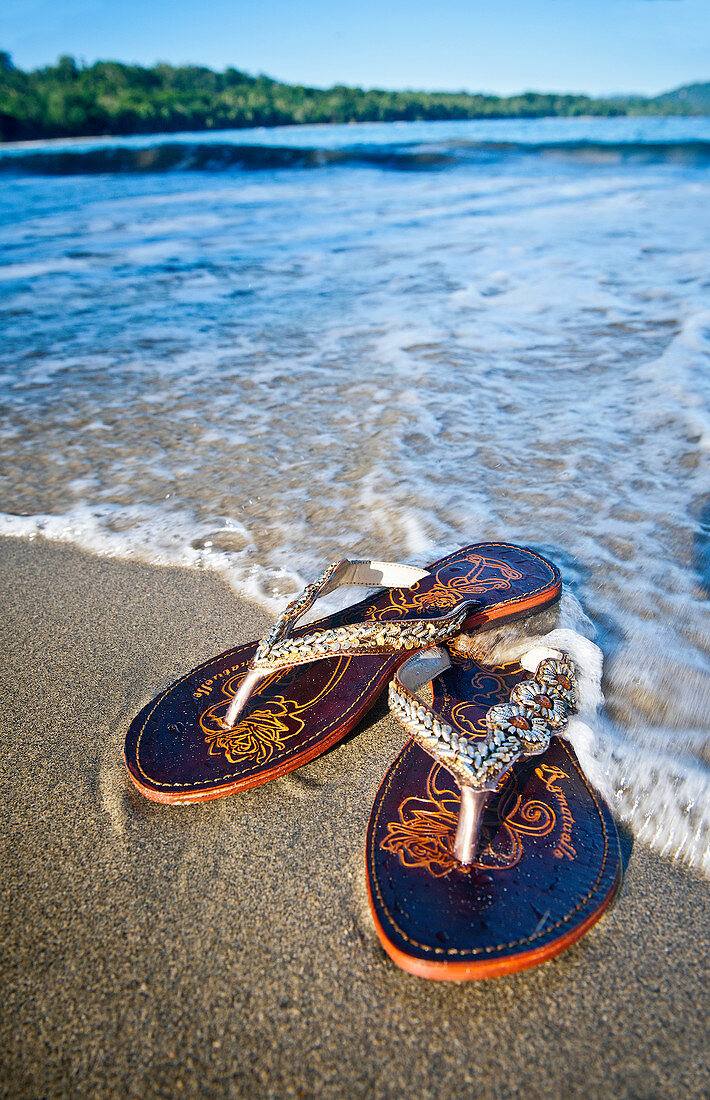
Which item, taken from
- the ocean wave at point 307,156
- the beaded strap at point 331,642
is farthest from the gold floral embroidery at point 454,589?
the ocean wave at point 307,156

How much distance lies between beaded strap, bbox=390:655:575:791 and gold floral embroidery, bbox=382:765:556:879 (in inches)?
4.7

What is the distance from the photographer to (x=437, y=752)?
1.22 m

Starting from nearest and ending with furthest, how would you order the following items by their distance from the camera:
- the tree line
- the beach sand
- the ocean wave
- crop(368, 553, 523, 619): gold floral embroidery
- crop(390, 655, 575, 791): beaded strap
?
the beach sand
crop(390, 655, 575, 791): beaded strap
crop(368, 553, 523, 619): gold floral embroidery
the ocean wave
the tree line

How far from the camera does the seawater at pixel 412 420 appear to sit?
75.9 inches

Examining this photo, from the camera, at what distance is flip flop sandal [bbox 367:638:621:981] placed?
105cm

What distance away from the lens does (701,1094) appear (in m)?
0.91

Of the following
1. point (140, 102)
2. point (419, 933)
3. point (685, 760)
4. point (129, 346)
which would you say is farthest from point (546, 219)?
point (140, 102)

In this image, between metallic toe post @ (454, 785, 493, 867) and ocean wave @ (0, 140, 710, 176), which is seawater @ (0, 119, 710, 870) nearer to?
metallic toe post @ (454, 785, 493, 867)

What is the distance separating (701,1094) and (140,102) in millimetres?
39039

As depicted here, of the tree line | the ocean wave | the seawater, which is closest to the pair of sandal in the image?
the seawater

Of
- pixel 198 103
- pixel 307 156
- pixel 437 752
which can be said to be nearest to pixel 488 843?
pixel 437 752

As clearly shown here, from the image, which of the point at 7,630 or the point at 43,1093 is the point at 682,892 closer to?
the point at 43,1093

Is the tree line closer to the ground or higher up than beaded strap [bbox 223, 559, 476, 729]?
higher up

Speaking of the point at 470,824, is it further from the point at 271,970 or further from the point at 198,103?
the point at 198,103
